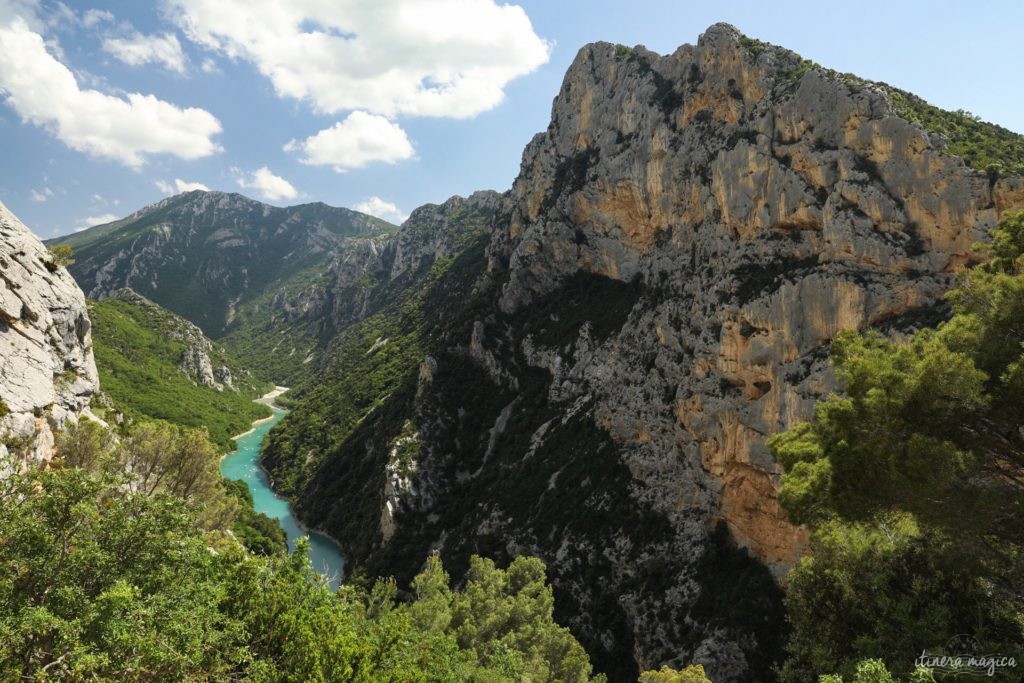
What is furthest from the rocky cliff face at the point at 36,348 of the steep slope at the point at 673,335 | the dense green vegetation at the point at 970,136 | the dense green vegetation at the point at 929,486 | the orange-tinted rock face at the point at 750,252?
the dense green vegetation at the point at 970,136

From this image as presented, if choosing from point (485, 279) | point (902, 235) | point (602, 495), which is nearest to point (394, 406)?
point (485, 279)

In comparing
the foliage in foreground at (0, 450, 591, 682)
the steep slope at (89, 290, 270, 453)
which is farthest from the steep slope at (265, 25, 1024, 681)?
the steep slope at (89, 290, 270, 453)

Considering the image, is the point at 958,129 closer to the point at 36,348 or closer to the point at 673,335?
the point at 673,335

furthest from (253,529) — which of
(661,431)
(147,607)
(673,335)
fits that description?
(147,607)

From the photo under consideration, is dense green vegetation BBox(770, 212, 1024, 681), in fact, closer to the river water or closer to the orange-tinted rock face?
the orange-tinted rock face

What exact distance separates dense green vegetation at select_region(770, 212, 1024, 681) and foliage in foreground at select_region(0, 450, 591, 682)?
10.6 meters

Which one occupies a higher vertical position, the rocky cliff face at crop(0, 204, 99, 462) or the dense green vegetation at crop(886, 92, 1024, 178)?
the dense green vegetation at crop(886, 92, 1024, 178)

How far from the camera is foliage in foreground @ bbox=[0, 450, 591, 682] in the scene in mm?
8805

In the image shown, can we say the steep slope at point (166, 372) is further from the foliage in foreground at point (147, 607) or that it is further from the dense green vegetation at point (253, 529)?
the foliage in foreground at point (147, 607)

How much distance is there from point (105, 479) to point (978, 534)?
18.7 m

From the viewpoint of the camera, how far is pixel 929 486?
1009cm

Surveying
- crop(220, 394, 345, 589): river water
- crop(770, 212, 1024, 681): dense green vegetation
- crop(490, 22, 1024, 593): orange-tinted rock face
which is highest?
crop(490, 22, 1024, 593): orange-tinted rock face

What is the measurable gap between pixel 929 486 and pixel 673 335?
30.4 meters

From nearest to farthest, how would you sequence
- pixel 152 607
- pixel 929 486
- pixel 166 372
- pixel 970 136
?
pixel 152 607
pixel 929 486
pixel 970 136
pixel 166 372
